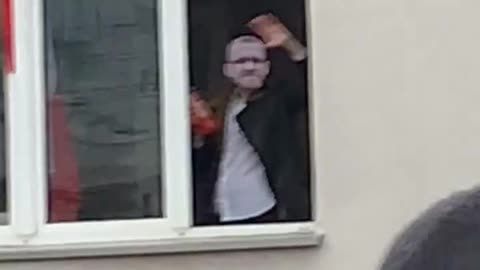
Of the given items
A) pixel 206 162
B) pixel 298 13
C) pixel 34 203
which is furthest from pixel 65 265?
pixel 298 13

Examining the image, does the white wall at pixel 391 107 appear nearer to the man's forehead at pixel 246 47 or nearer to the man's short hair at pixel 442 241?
the man's forehead at pixel 246 47

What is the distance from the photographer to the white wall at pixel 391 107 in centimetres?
477

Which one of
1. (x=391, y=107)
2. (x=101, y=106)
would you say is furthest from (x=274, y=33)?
(x=101, y=106)

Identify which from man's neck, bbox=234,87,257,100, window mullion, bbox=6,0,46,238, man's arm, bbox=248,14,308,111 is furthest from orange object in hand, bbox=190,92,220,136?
window mullion, bbox=6,0,46,238

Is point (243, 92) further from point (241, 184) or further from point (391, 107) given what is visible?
point (391, 107)

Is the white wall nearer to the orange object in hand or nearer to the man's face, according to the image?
the man's face

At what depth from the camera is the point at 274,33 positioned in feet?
16.1

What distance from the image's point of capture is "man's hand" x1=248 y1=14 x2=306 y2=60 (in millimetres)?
4898

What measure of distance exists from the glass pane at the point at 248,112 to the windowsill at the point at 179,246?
94mm

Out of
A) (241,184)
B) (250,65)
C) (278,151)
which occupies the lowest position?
(241,184)

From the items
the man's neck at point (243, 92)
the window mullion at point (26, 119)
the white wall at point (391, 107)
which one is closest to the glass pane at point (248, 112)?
the man's neck at point (243, 92)

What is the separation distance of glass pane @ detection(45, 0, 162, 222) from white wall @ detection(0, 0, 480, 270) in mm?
672

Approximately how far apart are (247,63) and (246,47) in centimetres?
6

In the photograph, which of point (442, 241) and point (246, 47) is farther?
point (246, 47)
